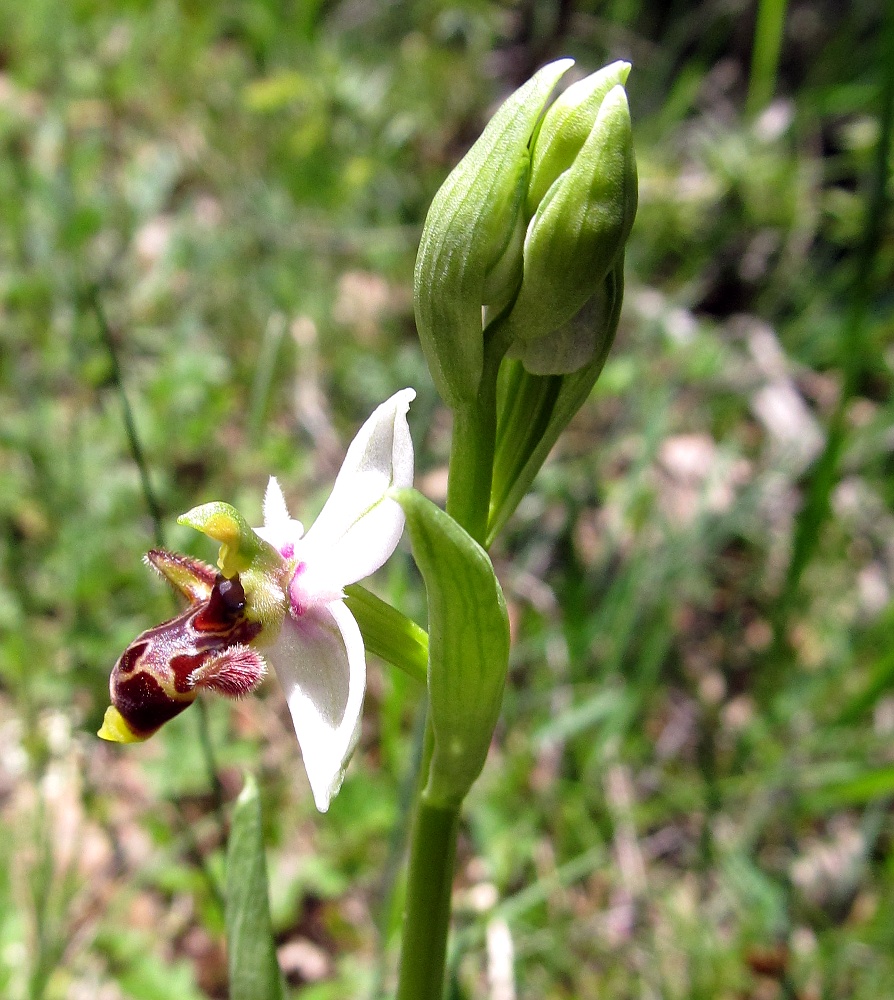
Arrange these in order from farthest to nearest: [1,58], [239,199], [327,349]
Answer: [1,58]
[239,199]
[327,349]

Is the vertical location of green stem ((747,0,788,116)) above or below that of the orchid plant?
above

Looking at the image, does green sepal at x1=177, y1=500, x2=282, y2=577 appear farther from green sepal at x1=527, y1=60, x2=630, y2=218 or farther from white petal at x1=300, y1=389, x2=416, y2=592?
green sepal at x1=527, y1=60, x2=630, y2=218

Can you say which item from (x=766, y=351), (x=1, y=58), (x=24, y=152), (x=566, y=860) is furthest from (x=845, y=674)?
(x=1, y=58)

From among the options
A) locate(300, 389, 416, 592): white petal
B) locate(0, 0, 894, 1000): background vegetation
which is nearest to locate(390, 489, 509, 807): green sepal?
locate(300, 389, 416, 592): white petal

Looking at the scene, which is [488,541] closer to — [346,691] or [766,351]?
[346,691]

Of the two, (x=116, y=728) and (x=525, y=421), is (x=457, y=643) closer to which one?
(x=525, y=421)

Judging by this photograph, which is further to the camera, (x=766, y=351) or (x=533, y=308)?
(x=766, y=351)

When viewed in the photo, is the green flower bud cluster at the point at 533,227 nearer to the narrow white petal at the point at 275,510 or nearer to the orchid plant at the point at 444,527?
the orchid plant at the point at 444,527
